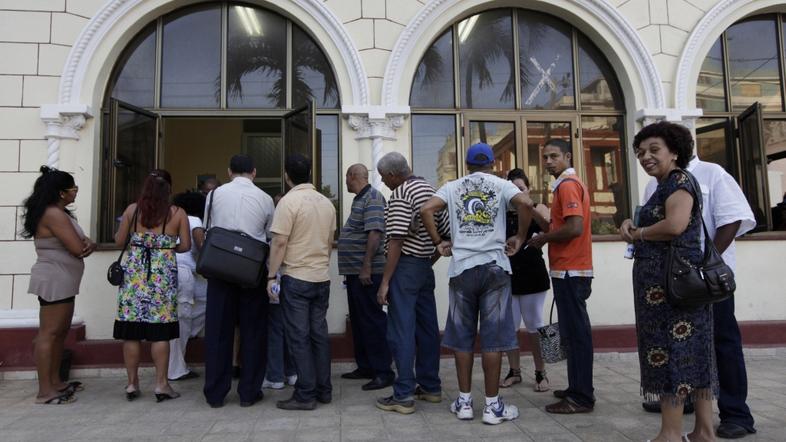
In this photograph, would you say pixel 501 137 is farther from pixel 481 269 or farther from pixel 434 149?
pixel 481 269

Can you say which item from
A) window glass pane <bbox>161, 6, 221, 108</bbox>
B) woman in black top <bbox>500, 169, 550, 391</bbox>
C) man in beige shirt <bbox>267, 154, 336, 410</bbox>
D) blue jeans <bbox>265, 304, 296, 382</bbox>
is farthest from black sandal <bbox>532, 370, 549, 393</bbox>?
window glass pane <bbox>161, 6, 221, 108</bbox>

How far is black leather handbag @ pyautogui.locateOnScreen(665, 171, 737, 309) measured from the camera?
8.62ft

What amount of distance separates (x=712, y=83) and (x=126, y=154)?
22.5 feet

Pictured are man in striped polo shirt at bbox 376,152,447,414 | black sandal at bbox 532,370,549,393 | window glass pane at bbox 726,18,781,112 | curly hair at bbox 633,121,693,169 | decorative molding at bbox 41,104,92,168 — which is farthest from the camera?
window glass pane at bbox 726,18,781,112

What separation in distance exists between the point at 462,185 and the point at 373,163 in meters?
2.27

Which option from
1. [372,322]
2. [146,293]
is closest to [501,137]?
[372,322]

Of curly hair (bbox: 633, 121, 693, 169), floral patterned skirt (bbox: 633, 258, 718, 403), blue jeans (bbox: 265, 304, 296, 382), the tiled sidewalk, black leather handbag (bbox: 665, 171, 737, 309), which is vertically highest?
curly hair (bbox: 633, 121, 693, 169)

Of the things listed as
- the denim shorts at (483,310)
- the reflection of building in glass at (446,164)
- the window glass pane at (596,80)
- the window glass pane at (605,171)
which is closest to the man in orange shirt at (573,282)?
the denim shorts at (483,310)

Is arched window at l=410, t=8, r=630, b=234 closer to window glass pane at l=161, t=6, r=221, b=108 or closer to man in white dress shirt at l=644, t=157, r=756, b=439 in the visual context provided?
window glass pane at l=161, t=6, r=221, b=108

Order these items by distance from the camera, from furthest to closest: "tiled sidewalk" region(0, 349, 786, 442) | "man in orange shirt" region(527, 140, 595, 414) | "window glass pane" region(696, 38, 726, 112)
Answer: "window glass pane" region(696, 38, 726, 112), "man in orange shirt" region(527, 140, 595, 414), "tiled sidewalk" region(0, 349, 786, 442)

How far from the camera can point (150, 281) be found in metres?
4.09

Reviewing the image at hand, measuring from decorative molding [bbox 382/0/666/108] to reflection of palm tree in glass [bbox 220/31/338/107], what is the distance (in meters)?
0.74

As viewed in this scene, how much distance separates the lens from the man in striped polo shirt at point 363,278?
176 inches

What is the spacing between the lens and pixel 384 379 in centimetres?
447
